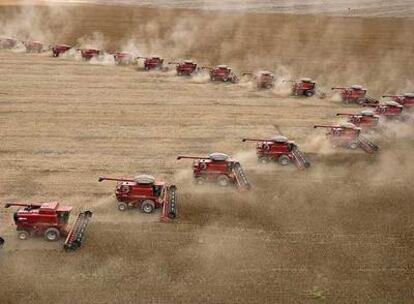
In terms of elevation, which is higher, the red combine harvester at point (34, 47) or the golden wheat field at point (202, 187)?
the red combine harvester at point (34, 47)

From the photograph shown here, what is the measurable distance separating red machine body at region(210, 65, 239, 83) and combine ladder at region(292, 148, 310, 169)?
723 inches

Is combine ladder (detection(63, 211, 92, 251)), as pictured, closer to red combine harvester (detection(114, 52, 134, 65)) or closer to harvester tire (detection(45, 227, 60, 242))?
harvester tire (detection(45, 227, 60, 242))

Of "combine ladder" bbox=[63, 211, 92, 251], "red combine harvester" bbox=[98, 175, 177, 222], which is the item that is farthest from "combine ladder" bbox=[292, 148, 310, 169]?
"combine ladder" bbox=[63, 211, 92, 251]

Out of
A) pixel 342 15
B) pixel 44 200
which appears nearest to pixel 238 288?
pixel 44 200

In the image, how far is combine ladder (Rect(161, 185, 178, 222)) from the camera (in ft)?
75.0

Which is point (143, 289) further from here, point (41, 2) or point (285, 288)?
point (41, 2)

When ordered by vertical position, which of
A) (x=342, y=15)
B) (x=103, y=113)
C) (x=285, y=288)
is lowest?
(x=285, y=288)

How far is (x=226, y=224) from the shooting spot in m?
22.7

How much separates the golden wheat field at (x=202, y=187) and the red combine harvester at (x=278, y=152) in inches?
27.5

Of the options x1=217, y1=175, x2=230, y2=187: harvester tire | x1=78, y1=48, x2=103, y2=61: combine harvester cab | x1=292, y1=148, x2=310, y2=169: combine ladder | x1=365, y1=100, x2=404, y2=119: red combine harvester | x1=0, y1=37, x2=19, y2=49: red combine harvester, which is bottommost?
x1=217, y1=175, x2=230, y2=187: harvester tire

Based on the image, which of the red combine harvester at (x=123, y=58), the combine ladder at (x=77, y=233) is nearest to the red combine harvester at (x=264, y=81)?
the red combine harvester at (x=123, y=58)

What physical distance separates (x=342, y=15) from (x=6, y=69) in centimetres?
5129

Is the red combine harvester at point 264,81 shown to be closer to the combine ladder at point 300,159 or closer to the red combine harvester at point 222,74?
the red combine harvester at point 222,74

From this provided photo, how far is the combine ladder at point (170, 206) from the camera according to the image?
75.0 ft
